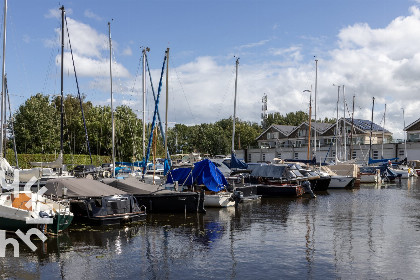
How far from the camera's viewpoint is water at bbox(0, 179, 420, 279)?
1672cm

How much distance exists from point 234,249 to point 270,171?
25484mm

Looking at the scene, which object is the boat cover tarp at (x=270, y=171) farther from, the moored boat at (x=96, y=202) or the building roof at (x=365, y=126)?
the building roof at (x=365, y=126)

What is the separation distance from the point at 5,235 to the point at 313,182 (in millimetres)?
35401

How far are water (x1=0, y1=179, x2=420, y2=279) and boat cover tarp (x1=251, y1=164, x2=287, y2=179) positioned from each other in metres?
13.2

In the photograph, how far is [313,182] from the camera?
165ft

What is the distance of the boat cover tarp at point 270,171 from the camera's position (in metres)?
45.0

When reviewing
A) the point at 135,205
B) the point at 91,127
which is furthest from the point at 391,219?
the point at 91,127

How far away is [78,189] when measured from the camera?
89.5ft

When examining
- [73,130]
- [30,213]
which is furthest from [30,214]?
[73,130]

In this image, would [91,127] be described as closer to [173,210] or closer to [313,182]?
[313,182]

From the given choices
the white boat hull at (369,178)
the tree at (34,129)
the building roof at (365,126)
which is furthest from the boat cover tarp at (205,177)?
the building roof at (365,126)

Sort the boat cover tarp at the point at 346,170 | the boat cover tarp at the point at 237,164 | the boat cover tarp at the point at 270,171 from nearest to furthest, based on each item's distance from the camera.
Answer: the boat cover tarp at the point at 237,164 < the boat cover tarp at the point at 270,171 < the boat cover tarp at the point at 346,170

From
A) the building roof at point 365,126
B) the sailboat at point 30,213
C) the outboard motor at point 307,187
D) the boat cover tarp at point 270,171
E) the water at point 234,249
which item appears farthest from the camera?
the building roof at point 365,126

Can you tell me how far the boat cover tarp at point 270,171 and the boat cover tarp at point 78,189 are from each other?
68.0 feet
